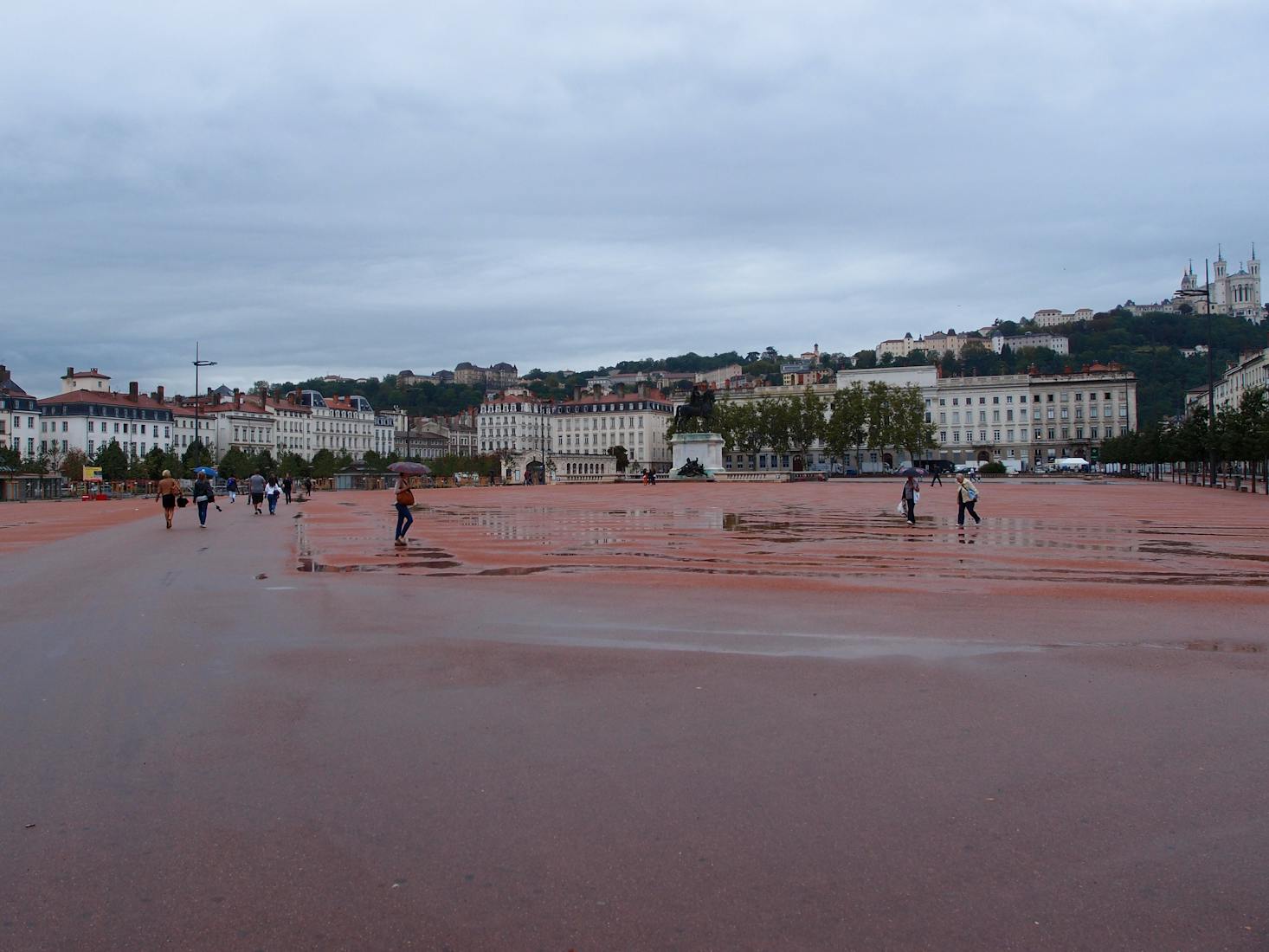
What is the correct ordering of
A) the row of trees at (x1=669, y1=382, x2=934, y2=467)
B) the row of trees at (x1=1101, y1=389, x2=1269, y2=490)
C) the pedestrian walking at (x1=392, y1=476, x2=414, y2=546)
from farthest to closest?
the row of trees at (x1=669, y1=382, x2=934, y2=467), the row of trees at (x1=1101, y1=389, x2=1269, y2=490), the pedestrian walking at (x1=392, y1=476, x2=414, y2=546)

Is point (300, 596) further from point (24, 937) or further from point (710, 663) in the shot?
point (24, 937)

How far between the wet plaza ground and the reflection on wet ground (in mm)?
2297

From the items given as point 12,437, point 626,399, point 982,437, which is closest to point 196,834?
point 12,437

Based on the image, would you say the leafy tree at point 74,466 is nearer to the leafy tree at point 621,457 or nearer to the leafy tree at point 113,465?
the leafy tree at point 113,465

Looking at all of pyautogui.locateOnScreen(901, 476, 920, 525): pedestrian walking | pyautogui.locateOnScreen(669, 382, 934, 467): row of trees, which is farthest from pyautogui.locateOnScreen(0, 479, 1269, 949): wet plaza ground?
pyautogui.locateOnScreen(669, 382, 934, 467): row of trees

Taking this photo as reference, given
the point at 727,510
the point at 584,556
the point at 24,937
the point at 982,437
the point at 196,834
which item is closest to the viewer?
the point at 24,937

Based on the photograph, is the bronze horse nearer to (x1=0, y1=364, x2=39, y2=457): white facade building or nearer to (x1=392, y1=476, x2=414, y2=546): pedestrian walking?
(x1=392, y1=476, x2=414, y2=546): pedestrian walking

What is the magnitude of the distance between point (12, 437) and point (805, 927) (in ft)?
431

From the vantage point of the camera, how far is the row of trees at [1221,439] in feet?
167

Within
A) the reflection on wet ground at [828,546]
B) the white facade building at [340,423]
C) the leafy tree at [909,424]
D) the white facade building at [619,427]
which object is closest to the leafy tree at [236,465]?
the white facade building at [340,423]

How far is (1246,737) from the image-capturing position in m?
6.11

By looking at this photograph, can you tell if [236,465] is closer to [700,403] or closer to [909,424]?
[700,403]

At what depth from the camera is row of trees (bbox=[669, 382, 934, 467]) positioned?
394 ft

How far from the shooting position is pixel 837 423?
120 metres
